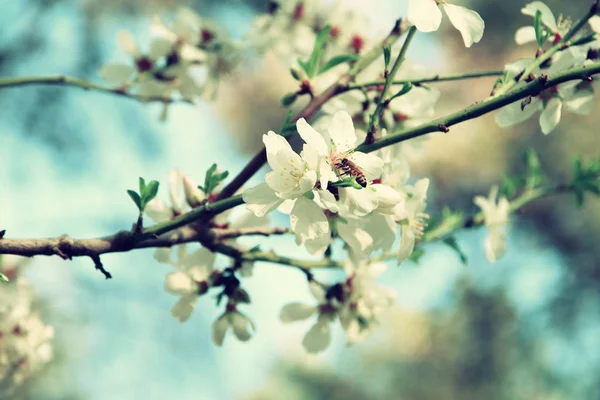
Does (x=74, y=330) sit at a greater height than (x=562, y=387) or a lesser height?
lesser

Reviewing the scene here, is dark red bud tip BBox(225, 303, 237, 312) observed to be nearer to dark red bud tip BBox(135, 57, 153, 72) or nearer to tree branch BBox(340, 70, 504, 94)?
tree branch BBox(340, 70, 504, 94)

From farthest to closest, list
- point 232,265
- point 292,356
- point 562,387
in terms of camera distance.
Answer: point 292,356 < point 562,387 < point 232,265

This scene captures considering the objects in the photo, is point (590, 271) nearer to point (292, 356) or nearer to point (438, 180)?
point (438, 180)

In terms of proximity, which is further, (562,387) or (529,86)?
(562,387)

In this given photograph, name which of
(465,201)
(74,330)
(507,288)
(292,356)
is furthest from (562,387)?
(74,330)

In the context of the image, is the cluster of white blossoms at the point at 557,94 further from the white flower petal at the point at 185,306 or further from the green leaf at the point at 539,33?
the white flower petal at the point at 185,306

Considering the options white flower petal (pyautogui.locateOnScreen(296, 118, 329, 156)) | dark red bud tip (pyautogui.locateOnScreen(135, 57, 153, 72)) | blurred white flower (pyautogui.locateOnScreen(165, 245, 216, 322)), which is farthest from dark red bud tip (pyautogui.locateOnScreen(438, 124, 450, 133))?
dark red bud tip (pyautogui.locateOnScreen(135, 57, 153, 72))

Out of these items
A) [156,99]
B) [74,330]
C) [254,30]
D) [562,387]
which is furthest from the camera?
[562,387]
